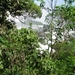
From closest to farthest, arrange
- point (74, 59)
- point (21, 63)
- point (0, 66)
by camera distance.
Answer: point (0, 66) → point (21, 63) → point (74, 59)

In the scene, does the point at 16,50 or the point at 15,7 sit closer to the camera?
the point at 16,50

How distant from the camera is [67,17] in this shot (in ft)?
26.7

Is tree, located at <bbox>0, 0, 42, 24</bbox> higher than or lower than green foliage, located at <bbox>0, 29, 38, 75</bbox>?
higher

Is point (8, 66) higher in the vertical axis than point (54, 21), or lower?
lower

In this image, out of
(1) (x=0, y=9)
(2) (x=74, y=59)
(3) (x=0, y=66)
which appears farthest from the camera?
(2) (x=74, y=59)

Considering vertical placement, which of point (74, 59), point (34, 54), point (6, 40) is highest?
point (6, 40)

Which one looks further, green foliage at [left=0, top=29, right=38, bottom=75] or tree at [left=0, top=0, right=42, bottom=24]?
tree at [left=0, top=0, right=42, bottom=24]

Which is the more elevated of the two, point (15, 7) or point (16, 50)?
point (15, 7)

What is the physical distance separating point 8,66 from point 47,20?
3.15 meters

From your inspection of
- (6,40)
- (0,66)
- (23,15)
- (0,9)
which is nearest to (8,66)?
(0,66)

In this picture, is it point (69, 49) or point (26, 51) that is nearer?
point (26, 51)

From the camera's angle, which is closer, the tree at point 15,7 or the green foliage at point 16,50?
the green foliage at point 16,50

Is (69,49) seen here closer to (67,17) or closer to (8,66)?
(67,17)

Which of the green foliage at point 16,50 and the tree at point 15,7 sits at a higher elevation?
the tree at point 15,7
